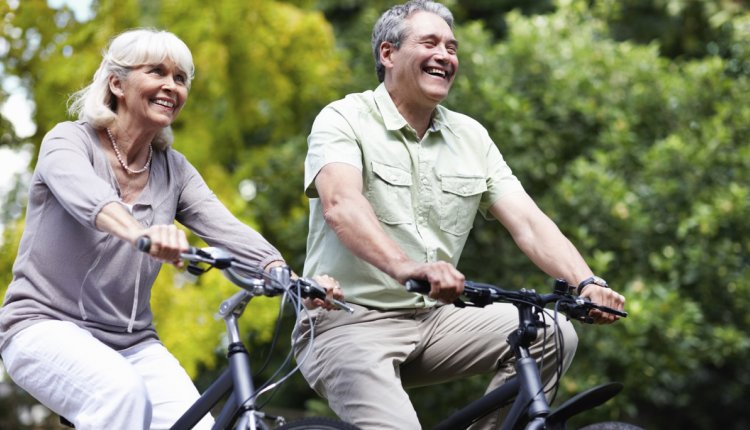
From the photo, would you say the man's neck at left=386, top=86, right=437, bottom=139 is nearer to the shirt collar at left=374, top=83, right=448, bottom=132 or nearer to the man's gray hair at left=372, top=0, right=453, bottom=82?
the shirt collar at left=374, top=83, right=448, bottom=132

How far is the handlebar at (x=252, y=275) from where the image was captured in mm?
3073

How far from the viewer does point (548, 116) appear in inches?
396

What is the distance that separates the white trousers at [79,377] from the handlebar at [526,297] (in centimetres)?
87

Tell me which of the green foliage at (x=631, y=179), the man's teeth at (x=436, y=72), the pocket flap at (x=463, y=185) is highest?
the man's teeth at (x=436, y=72)

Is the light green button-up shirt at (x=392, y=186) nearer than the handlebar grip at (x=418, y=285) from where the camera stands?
No

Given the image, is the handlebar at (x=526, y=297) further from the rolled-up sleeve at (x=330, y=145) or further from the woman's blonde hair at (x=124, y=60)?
the woman's blonde hair at (x=124, y=60)

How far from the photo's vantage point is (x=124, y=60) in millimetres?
3709

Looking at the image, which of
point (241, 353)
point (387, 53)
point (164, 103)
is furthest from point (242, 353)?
point (387, 53)

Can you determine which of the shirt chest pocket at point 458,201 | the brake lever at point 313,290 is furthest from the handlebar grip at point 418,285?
the shirt chest pocket at point 458,201

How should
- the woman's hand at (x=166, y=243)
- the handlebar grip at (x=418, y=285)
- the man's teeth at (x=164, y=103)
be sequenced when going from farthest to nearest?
the man's teeth at (x=164, y=103) < the handlebar grip at (x=418, y=285) < the woman's hand at (x=166, y=243)

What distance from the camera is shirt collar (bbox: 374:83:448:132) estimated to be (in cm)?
393

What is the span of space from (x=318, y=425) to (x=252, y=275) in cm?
52

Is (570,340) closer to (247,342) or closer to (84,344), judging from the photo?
(84,344)

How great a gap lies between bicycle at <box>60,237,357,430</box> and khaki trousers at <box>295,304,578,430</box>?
0.35 m
